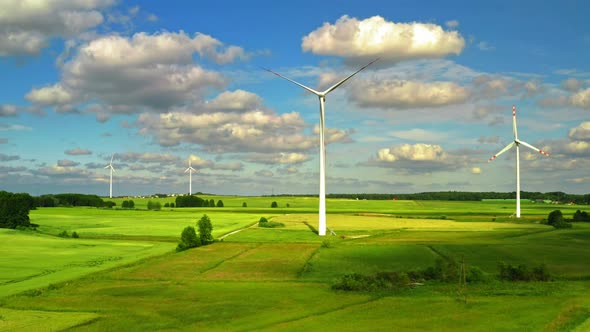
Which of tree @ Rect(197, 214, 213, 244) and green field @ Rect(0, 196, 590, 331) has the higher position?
tree @ Rect(197, 214, 213, 244)

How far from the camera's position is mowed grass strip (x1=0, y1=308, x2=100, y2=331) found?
107ft

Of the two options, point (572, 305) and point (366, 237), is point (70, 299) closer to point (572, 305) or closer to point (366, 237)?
point (572, 305)

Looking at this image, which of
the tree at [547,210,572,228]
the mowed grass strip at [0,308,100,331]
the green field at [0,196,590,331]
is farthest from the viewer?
the tree at [547,210,572,228]

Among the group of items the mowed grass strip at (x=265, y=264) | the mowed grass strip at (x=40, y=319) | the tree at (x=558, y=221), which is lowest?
the mowed grass strip at (x=40, y=319)

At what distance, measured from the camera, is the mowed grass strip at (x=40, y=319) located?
3250 centimetres

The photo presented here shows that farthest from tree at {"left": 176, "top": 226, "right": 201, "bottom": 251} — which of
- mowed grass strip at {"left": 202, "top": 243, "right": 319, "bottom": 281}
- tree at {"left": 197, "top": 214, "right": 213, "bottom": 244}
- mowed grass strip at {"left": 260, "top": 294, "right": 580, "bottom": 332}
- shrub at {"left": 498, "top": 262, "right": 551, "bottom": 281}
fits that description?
shrub at {"left": 498, "top": 262, "right": 551, "bottom": 281}

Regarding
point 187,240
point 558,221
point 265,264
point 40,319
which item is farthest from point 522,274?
point 558,221

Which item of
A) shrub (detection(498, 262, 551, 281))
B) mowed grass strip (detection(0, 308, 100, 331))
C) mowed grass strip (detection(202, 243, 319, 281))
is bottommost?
mowed grass strip (detection(0, 308, 100, 331))

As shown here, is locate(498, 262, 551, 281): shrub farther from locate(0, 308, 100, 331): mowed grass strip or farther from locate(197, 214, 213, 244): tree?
locate(197, 214, 213, 244): tree

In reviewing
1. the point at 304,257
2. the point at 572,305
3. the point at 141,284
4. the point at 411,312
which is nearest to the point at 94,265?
the point at 141,284

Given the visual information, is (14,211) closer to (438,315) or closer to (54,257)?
(54,257)

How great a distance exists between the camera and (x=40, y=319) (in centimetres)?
3469

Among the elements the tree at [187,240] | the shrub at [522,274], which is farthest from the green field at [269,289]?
the shrub at [522,274]

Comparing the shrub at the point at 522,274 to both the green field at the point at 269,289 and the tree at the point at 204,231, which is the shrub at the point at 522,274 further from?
the tree at the point at 204,231
